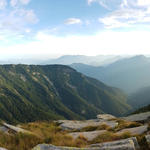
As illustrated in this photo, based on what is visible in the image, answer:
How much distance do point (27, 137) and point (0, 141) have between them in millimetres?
1345

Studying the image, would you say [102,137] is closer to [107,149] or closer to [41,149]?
[107,149]

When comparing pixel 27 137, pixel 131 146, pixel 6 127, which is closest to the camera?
pixel 131 146

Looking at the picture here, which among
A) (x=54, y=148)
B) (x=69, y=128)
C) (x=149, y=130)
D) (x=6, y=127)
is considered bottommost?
(x=69, y=128)

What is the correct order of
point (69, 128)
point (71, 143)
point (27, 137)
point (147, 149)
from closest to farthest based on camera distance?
point (147, 149) < point (71, 143) < point (27, 137) < point (69, 128)

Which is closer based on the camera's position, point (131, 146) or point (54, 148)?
point (131, 146)

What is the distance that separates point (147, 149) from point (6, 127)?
12.2m

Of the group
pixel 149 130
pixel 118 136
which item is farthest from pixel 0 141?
pixel 149 130

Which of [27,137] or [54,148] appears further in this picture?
[27,137]

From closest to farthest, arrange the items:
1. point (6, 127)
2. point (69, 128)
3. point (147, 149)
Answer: point (147, 149) → point (6, 127) → point (69, 128)

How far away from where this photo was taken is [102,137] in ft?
31.7

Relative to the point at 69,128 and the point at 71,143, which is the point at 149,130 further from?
the point at 69,128

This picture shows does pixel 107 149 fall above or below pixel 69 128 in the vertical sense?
above

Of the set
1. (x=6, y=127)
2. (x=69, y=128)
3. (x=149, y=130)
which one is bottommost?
(x=69, y=128)

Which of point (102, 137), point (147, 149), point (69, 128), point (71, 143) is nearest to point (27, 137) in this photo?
point (71, 143)
